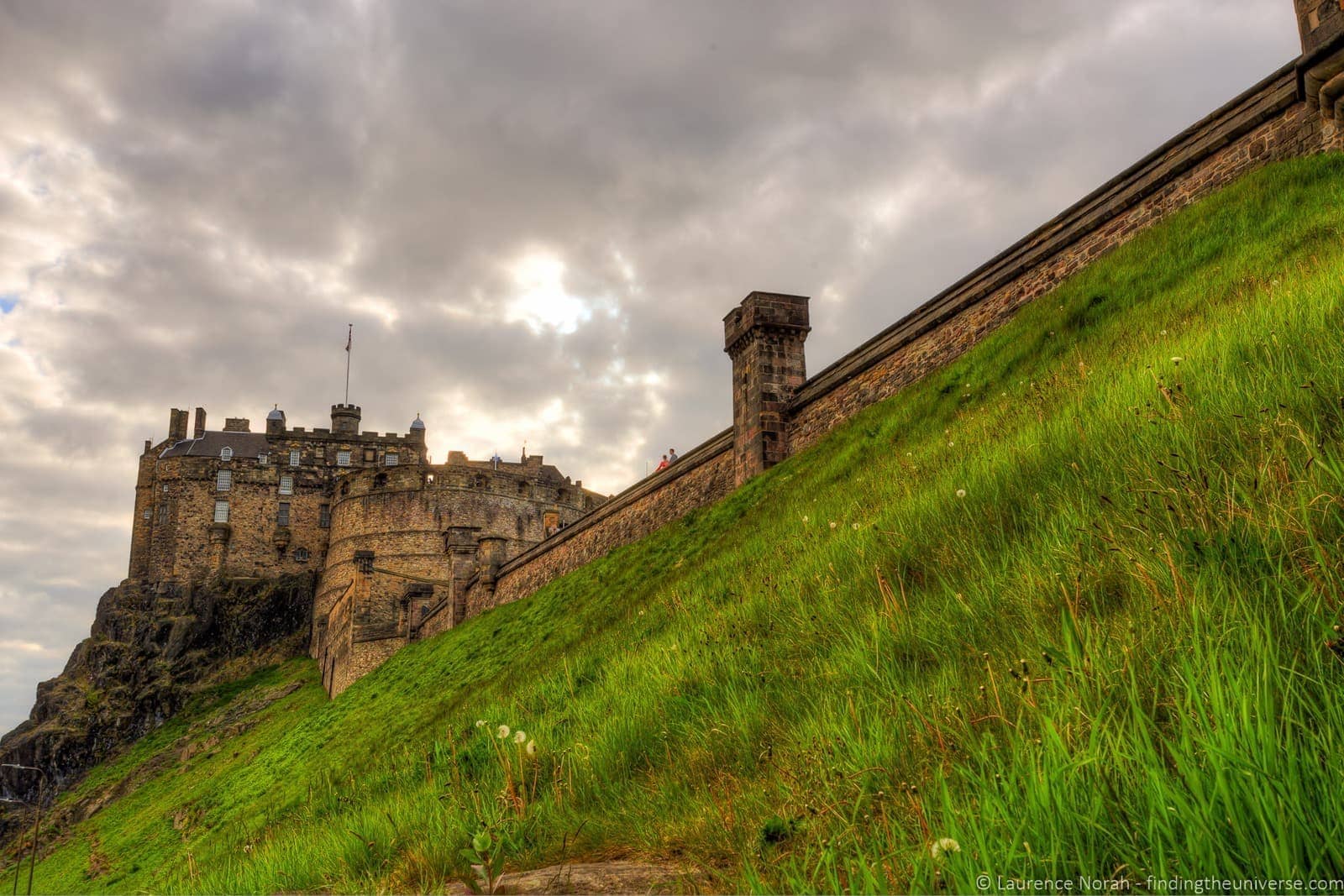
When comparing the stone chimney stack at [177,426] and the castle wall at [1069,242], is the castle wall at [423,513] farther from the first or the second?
the castle wall at [1069,242]

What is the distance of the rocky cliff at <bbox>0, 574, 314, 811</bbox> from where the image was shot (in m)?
46.5

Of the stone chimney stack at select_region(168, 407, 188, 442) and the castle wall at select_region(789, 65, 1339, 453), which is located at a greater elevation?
the stone chimney stack at select_region(168, 407, 188, 442)

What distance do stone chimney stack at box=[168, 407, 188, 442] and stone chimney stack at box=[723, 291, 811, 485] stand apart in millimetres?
58833

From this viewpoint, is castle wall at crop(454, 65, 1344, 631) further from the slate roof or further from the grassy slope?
the slate roof

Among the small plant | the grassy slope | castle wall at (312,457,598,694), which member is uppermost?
castle wall at (312,457,598,694)

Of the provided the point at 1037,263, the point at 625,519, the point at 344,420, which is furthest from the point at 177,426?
the point at 1037,263

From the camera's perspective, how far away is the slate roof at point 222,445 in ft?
205

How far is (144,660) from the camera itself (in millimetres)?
51906

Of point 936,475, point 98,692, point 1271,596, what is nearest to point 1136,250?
point 936,475

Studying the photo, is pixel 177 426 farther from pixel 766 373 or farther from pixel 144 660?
pixel 766 373

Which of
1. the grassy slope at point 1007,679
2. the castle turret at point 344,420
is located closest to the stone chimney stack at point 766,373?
the grassy slope at point 1007,679

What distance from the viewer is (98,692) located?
49.6 meters

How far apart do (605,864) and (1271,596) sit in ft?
6.75

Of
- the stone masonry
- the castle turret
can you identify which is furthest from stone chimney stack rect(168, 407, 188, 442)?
the castle turret
